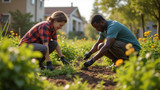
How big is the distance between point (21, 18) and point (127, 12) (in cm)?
1052

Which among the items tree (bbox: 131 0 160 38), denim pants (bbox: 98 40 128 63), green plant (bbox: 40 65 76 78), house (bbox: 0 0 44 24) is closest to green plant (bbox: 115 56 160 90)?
green plant (bbox: 40 65 76 78)

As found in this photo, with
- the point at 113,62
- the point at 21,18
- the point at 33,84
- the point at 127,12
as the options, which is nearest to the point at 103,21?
the point at 113,62

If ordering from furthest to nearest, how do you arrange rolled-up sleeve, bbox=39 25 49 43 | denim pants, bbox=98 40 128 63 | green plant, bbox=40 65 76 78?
1. denim pants, bbox=98 40 128 63
2. rolled-up sleeve, bbox=39 25 49 43
3. green plant, bbox=40 65 76 78

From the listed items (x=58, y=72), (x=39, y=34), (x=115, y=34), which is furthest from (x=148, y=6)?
(x=58, y=72)

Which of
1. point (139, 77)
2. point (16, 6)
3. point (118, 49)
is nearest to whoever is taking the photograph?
point (139, 77)

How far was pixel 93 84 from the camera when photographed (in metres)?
2.22

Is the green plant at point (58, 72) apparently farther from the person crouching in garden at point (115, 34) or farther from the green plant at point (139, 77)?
the green plant at point (139, 77)

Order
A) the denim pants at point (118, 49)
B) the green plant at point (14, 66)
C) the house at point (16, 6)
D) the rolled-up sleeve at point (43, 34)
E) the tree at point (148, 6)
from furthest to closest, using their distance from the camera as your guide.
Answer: the house at point (16, 6)
the tree at point (148, 6)
the denim pants at point (118, 49)
the rolled-up sleeve at point (43, 34)
the green plant at point (14, 66)

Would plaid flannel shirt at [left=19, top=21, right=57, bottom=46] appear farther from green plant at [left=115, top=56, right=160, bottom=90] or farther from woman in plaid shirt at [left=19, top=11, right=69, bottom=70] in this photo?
green plant at [left=115, top=56, right=160, bottom=90]

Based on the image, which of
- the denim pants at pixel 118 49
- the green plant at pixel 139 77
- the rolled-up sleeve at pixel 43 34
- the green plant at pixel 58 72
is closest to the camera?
the green plant at pixel 139 77

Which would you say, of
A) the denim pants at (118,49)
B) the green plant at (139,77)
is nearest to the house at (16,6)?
the denim pants at (118,49)

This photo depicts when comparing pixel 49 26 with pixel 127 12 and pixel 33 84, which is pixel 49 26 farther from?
pixel 127 12

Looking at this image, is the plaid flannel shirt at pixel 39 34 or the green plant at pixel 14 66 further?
the plaid flannel shirt at pixel 39 34

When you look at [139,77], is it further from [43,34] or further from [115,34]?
[43,34]
